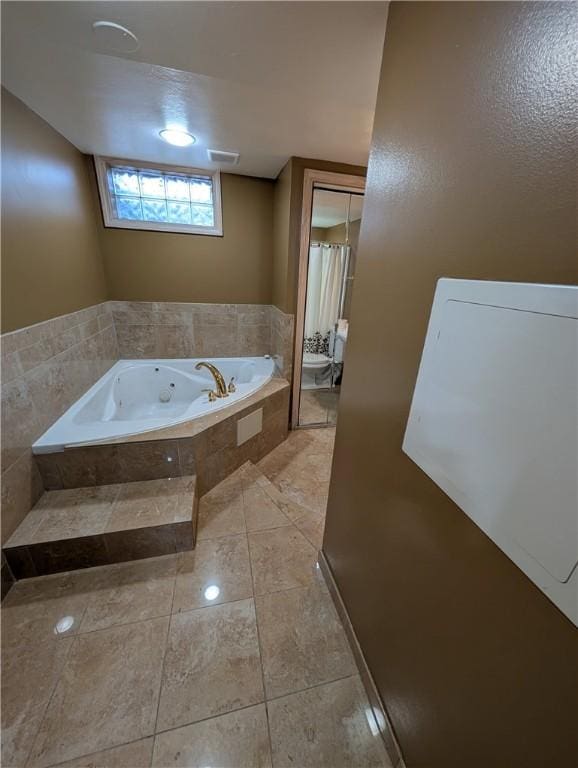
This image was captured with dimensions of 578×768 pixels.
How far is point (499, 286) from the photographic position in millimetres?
491

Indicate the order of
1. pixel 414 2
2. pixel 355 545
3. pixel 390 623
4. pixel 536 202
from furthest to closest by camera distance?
pixel 355 545 → pixel 390 623 → pixel 414 2 → pixel 536 202

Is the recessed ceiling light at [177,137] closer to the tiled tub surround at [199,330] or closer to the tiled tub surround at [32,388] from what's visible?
the tiled tub surround at [199,330]

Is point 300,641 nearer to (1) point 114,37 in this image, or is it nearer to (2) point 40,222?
(1) point 114,37

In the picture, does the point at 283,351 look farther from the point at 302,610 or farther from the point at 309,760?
the point at 309,760

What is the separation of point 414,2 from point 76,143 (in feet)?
7.96

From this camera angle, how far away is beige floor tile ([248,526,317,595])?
135 cm

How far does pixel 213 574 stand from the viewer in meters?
1.37

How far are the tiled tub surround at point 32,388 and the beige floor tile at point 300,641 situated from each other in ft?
4.18

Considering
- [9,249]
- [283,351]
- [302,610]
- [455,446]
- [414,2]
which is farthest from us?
[283,351]

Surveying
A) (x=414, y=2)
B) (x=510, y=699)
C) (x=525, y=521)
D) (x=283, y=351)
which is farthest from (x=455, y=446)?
(x=283, y=351)

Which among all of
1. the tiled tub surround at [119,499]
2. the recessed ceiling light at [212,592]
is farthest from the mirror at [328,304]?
the recessed ceiling light at [212,592]

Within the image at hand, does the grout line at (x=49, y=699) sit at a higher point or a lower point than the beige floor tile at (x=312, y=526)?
higher

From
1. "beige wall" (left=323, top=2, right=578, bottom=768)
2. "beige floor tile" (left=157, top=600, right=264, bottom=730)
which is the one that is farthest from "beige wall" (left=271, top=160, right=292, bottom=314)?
"beige floor tile" (left=157, top=600, right=264, bottom=730)

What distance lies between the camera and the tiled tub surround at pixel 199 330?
268cm
